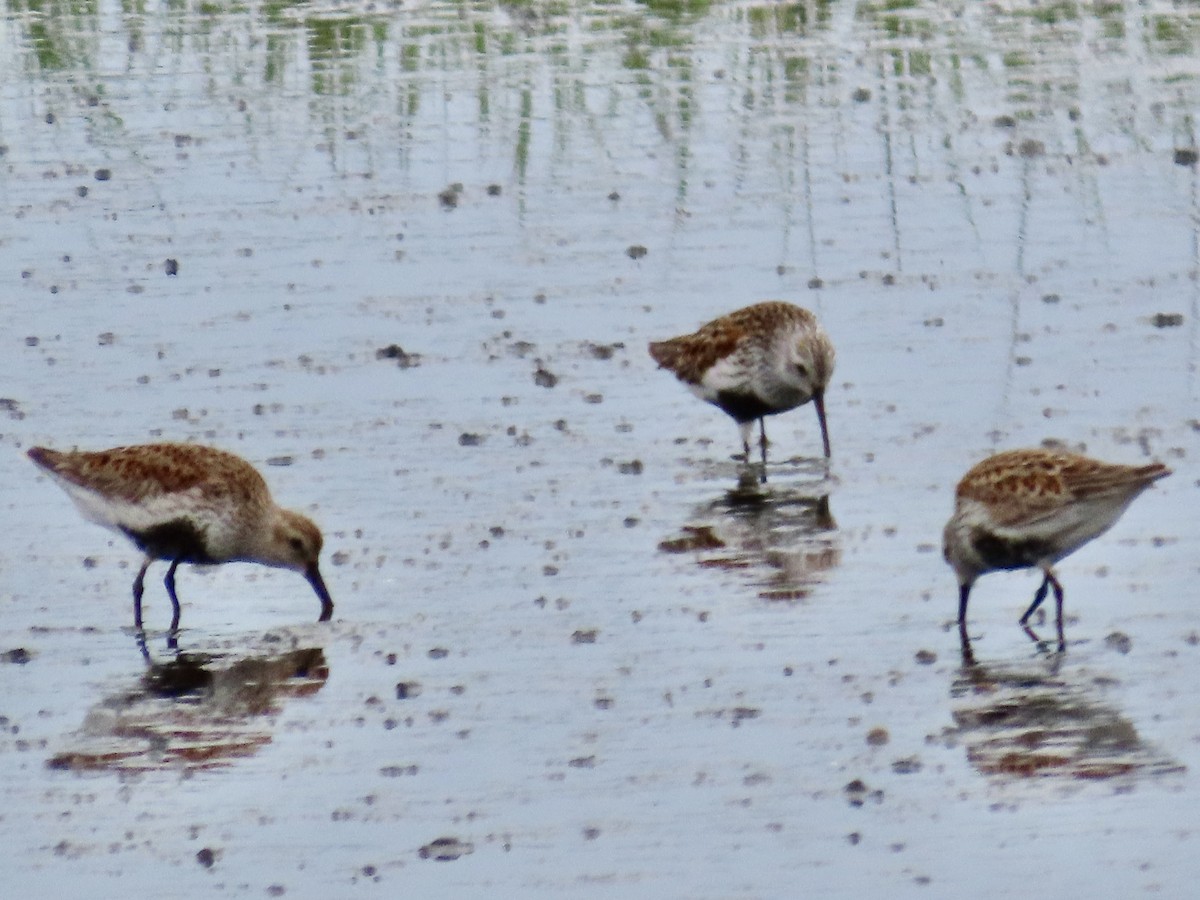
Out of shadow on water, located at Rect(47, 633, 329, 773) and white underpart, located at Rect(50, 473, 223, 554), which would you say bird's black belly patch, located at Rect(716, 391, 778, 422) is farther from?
shadow on water, located at Rect(47, 633, 329, 773)

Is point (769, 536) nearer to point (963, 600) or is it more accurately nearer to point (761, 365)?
point (963, 600)

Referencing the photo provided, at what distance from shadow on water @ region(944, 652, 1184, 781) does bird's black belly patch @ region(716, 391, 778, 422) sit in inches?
153

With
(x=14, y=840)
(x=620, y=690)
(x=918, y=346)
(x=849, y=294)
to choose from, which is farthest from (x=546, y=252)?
(x=14, y=840)

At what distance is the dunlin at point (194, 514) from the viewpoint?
1141 cm

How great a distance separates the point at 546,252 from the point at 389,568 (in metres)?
6.44

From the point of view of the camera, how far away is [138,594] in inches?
448

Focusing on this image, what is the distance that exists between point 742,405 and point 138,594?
12.9ft

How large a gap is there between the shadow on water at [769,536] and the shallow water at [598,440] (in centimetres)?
4

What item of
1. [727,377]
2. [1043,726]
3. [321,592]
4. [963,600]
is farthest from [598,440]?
[1043,726]

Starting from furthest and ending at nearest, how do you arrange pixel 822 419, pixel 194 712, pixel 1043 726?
pixel 822 419, pixel 194 712, pixel 1043 726

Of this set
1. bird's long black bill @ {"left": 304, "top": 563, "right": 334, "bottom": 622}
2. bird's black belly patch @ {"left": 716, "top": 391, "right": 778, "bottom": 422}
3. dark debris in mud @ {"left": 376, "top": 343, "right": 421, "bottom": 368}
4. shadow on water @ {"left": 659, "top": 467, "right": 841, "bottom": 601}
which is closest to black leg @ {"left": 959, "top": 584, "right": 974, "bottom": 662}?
shadow on water @ {"left": 659, "top": 467, "right": 841, "bottom": 601}

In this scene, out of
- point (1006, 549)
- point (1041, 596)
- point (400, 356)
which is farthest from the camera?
point (400, 356)

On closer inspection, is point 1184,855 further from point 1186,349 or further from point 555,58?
point 555,58

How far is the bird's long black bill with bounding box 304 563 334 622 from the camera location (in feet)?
36.8
